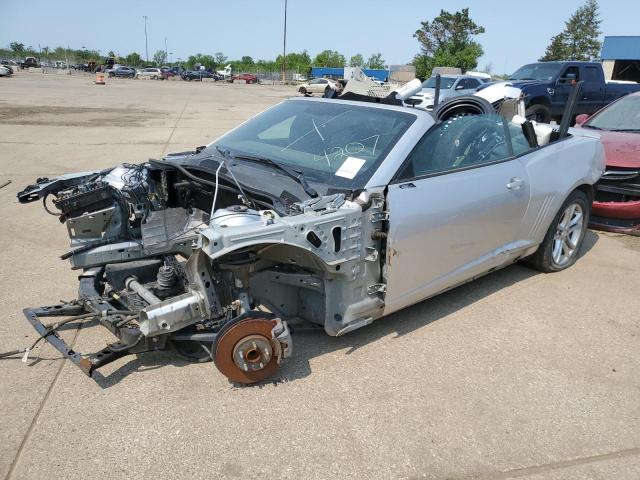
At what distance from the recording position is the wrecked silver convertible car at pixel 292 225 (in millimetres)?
2832

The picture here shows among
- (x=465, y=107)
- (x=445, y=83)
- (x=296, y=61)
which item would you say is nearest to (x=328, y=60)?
(x=296, y=61)

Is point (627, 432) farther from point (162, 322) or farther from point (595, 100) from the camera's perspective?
point (595, 100)

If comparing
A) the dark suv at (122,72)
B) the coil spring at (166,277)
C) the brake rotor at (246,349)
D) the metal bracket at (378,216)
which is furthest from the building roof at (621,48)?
the dark suv at (122,72)

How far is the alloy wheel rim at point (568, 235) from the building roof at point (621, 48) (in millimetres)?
35685

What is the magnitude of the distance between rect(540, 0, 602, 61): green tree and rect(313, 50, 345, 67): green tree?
4800 centimetres

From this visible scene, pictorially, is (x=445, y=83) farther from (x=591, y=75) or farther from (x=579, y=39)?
(x=579, y=39)

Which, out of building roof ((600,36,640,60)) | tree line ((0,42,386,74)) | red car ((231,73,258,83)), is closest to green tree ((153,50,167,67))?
tree line ((0,42,386,74))

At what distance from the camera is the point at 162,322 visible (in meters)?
2.75

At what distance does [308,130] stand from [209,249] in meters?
1.66

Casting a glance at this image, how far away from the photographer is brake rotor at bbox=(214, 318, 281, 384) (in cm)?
279

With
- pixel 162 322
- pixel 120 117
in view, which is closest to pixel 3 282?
pixel 162 322

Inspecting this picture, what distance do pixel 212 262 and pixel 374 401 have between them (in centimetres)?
119

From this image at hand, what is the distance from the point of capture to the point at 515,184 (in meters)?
3.88

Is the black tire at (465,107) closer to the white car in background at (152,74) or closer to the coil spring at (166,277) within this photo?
the coil spring at (166,277)
